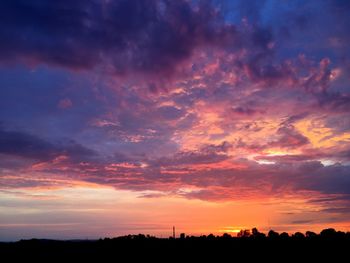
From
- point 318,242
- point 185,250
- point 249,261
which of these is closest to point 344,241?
point 318,242

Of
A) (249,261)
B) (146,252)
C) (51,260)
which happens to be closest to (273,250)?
(249,261)

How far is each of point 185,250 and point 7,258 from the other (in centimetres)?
2383

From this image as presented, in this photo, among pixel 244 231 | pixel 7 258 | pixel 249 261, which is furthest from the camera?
pixel 244 231

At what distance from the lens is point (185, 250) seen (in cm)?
5181

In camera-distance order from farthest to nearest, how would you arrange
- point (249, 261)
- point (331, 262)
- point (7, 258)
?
point (7, 258)
point (249, 261)
point (331, 262)

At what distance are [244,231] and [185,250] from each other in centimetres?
4193

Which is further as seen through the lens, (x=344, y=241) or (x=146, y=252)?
(x=146, y=252)

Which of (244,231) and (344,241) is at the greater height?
(244,231)

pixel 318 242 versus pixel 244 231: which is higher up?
pixel 244 231

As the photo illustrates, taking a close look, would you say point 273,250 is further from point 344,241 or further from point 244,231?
point 244,231

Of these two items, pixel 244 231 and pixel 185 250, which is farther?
pixel 244 231

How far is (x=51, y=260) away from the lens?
50.8 m

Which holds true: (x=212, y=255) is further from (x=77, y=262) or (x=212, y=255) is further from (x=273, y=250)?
(x=77, y=262)

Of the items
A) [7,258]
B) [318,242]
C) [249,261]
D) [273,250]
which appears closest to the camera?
[249,261]
